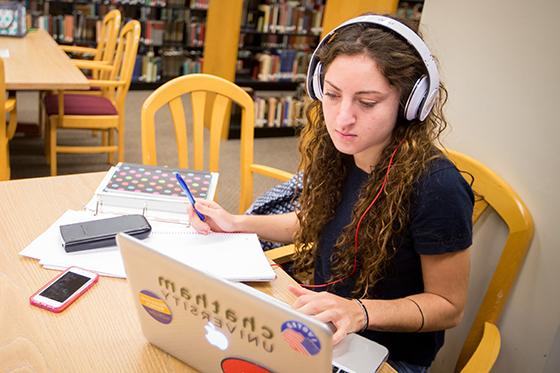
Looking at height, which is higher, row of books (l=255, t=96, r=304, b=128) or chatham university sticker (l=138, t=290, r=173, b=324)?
chatham university sticker (l=138, t=290, r=173, b=324)

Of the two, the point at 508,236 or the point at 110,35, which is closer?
the point at 508,236

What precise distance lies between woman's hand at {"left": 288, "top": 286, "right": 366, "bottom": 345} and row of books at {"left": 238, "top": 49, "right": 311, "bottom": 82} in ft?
13.4

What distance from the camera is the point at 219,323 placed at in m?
0.71

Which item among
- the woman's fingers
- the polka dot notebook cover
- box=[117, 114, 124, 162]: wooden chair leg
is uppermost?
the polka dot notebook cover

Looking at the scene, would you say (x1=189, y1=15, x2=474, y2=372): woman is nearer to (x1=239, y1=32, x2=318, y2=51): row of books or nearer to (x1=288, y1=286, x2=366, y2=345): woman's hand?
(x1=288, y1=286, x2=366, y2=345): woman's hand

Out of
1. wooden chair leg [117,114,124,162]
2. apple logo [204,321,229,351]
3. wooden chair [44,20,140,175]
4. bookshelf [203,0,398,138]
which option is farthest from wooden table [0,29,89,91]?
apple logo [204,321,229,351]

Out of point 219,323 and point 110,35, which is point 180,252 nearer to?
point 219,323

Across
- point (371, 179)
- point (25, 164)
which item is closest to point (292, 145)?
point (25, 164)

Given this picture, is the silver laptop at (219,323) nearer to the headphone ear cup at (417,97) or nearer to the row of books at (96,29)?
the headphone ear cup at (417,97)

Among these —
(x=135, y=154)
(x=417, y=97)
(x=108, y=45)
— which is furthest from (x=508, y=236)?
(x=108, y=45)

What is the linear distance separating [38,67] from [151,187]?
1.93m

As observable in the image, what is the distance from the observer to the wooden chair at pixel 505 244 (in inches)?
56.9

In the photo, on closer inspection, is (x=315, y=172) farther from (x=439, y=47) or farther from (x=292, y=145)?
(x=292, y=145)

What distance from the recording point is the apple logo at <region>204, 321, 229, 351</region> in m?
0.73
